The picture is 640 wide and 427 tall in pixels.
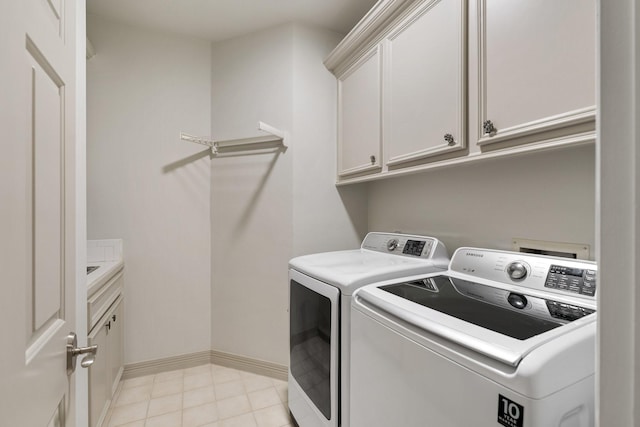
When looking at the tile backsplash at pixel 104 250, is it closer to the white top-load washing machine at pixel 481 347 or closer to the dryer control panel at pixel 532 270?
the white top-load washing machine at pixel 481 347

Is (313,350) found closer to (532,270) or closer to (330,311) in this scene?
(330,311)

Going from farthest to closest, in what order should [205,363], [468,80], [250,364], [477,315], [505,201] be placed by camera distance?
[205,363], [250,364], [505,201], [468,80], [477,315]

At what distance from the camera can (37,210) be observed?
1.81ft

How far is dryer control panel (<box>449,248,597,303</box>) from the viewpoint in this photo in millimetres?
904

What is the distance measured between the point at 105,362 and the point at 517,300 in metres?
2.04

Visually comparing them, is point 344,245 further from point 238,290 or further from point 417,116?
point 417,116

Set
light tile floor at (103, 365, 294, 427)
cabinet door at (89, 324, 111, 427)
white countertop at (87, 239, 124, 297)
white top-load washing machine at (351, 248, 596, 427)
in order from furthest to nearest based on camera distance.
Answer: white countertop at (87, 239, 124, 297) → light tile floor at (103, 365, 294, 427) → cabinet door at (89, 324, 111, 427) → white top-load washing machine at (351, 248, 596, 427)

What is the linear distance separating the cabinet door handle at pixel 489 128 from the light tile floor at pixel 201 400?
1.86m

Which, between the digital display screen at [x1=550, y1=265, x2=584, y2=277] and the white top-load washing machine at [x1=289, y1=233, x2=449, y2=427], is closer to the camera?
the digital display screen at [x1=550, y1=265, x2=584, y2=277]

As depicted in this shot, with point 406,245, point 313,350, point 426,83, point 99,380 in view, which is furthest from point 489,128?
point 99,380

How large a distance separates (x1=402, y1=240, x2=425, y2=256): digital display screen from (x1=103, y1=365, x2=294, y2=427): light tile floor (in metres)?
1.23

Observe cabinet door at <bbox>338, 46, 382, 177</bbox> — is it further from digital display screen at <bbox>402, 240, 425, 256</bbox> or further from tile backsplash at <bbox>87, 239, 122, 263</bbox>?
tile backsplash at <bbox>87, 239, 122, 263</bbox>

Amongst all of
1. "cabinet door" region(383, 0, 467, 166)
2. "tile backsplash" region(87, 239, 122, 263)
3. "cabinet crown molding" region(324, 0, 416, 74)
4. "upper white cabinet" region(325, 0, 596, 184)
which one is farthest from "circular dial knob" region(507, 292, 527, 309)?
"tile backsplash" region(87, 239, 122, 263)
